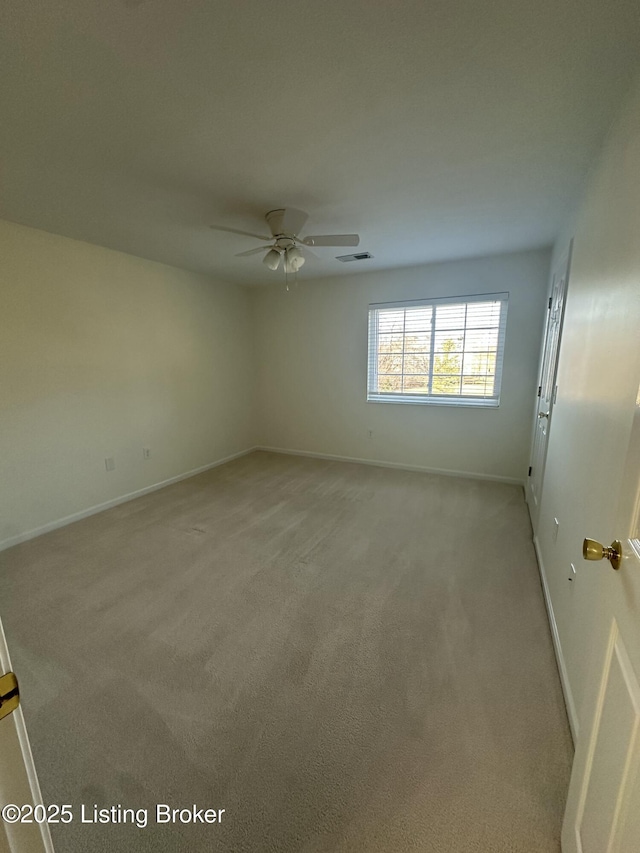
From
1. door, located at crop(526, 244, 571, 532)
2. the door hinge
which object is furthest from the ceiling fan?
the door hinge

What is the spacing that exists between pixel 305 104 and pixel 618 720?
2.16 metres

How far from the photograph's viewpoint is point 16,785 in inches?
22.3

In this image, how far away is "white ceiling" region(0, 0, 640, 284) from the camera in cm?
106

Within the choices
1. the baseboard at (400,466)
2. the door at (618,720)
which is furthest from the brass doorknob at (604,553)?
the baseboard at (400,466)

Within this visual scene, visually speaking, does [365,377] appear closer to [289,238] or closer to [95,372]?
[289,238]

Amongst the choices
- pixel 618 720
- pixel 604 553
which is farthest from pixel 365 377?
pixel 618 720

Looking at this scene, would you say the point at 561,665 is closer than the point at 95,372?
Yes

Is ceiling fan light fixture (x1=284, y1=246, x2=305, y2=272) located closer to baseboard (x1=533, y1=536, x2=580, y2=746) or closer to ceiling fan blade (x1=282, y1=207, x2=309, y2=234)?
ceiling fan blade (x1=282, y1=207, x2=309, y2=234)

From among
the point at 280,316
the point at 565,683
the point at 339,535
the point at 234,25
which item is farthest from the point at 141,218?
the point at 565,683

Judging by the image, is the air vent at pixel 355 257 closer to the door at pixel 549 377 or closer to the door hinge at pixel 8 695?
the door at pixel 549 377

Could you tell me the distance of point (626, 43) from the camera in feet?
3.71

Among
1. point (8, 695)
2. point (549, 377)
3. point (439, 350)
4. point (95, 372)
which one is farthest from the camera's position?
point (439, 350)

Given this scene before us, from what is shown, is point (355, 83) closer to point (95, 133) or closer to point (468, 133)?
point (468, 133)

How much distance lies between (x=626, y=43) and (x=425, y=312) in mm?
2903
